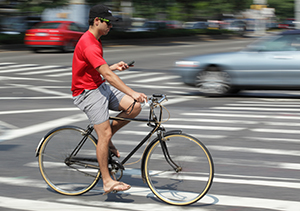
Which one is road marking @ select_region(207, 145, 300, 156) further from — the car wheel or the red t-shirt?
the car wheel

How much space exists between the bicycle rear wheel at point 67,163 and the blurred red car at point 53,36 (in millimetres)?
20759

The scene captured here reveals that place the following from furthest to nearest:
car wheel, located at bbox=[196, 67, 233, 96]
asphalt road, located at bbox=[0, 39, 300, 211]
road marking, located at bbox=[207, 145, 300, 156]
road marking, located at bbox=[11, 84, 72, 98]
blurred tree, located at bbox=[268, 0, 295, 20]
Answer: blurred tree, located at bbox=[268, 0, 295, 20], road marking, located at bbox=[11, 84, 72, 98], car wheel, located at bbox=[196, 67, 233, 96], road marking, located at bbox=[207, 145, 300, 156], asphalt road, located at bbox=[0, 39, 300, 211]

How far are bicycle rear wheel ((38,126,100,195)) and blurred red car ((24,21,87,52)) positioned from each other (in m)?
20.8

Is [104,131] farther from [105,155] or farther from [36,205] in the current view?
[36,205]

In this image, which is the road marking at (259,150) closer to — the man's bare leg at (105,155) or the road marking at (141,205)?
the road marking at (141,205)

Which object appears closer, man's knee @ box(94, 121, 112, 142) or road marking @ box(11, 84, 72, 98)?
man's knee @ box(94, 121, 112, 142)

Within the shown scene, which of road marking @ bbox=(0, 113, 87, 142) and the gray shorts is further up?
the gray shorts

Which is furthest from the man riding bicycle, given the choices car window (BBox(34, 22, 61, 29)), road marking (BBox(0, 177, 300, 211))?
car window (BBox(34, 22, 61, 29))

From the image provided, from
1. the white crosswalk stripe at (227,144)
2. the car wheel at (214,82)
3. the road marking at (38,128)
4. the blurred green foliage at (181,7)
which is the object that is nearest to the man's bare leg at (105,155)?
the white crosswalk stripe at (227,144)

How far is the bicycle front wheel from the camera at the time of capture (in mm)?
4480

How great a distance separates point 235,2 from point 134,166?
189ft

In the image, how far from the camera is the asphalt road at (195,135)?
4730 mm

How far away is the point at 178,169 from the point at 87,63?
4.13 ft

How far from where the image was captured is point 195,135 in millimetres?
7859
